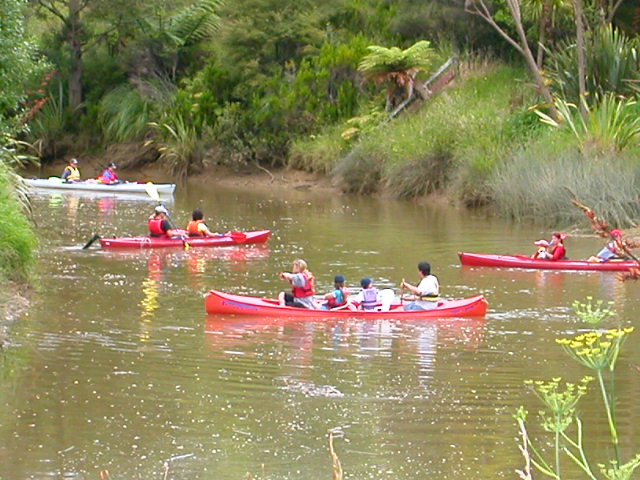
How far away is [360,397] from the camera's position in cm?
1242

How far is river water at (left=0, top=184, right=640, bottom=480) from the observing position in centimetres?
1024

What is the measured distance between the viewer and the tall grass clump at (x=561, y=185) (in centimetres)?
2595

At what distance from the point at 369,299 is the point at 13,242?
15.5 feet

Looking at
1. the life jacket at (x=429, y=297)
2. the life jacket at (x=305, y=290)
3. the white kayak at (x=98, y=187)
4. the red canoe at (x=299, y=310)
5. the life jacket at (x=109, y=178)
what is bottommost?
the red canoe at (x=299, y=310)

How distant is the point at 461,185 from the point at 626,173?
268 inches

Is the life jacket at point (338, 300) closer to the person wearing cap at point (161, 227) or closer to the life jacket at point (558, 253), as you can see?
the life jacket at point (558, 253)

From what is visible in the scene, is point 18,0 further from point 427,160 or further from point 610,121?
point 427,160

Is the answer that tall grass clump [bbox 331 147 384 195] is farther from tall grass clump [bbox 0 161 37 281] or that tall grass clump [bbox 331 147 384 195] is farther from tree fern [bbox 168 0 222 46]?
tall grass clump [bbox 0 161 37 281]

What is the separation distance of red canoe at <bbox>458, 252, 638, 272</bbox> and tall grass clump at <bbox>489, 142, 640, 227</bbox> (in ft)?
10.9

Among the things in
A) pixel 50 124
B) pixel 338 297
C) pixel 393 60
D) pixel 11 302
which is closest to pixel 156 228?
pixel 11 302

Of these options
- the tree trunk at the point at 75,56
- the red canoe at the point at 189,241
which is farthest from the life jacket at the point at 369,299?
the tree trunk at the point at 75,56

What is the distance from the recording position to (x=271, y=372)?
13.6 metres

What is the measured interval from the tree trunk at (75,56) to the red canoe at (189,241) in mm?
21524

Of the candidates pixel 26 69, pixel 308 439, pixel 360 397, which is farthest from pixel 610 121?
pixel 308 439
